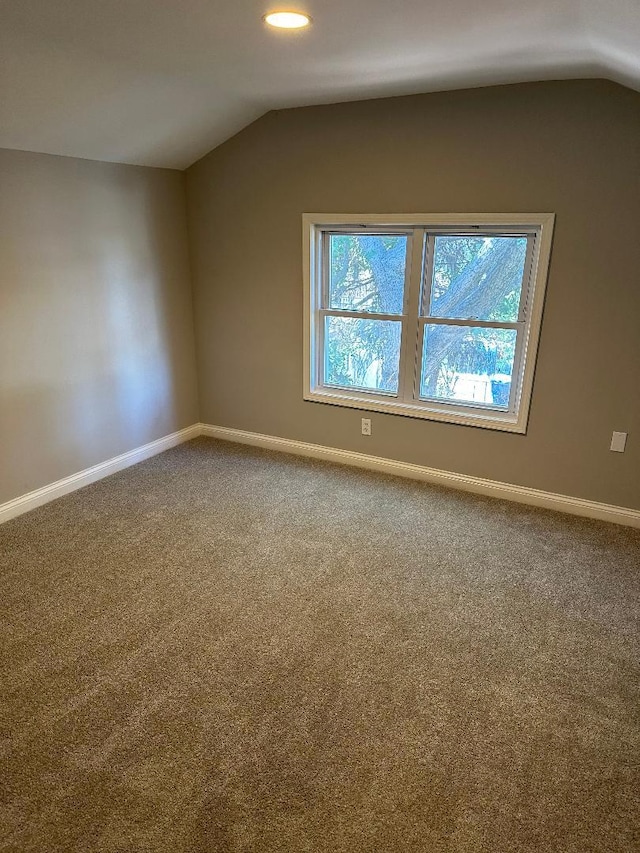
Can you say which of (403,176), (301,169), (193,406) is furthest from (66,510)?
(403,176)

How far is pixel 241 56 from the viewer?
7.68 ft

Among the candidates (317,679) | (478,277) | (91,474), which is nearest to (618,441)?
(478,277)

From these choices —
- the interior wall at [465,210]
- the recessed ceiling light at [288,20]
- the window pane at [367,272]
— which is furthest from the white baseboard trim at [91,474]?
the recessed ceiling light at [288,20]

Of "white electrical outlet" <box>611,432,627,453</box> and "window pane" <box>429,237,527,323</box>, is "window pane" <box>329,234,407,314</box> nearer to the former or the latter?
"window pane" <box>429,237,527,323</box>

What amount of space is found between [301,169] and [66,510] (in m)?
2.53

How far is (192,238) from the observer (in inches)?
156

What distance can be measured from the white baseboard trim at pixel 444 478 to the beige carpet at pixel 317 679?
11 cm

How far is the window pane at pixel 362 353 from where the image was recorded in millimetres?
3621

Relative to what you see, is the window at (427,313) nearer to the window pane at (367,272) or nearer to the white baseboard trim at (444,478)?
the window pane at (367,272)

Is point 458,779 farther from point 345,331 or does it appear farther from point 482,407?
point 345,331

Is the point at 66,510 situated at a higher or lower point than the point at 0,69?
lower

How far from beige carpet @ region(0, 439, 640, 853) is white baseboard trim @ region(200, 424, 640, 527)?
0.35 feet

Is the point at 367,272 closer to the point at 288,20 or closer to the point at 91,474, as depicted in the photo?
the point at 288,20

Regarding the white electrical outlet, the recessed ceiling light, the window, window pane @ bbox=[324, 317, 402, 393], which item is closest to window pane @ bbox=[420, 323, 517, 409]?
the window
